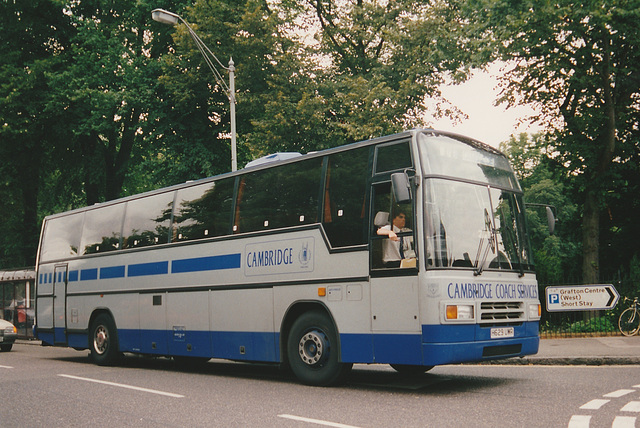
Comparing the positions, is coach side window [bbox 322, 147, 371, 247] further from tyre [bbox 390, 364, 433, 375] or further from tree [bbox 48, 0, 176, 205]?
tree [bbox 48, 0, 176, 205]

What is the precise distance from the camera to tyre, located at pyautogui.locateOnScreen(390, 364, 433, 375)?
11.3 meters

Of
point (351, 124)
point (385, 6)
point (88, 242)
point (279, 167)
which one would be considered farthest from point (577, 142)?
point (88, 242)

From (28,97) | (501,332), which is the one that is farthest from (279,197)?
(28,97)

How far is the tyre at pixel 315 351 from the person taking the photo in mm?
9969

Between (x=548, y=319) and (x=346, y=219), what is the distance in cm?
1138

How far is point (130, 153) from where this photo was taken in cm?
3331

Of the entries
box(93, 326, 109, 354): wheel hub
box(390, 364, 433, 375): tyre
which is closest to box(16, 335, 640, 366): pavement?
box(390, 364, 433, 375): tyre

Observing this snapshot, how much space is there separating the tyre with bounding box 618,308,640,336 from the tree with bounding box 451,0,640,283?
14.4 feet

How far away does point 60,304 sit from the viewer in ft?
55.1

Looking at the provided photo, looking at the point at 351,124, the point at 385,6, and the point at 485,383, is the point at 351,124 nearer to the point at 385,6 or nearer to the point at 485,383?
the point at 385,6

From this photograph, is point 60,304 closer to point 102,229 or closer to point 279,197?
point 102,229

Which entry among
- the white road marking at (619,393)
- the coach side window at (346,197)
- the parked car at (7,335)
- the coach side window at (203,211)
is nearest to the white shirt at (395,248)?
the coach side window at (346,197)

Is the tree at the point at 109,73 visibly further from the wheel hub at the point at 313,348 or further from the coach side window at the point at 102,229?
the wheel hub at the point at 313,348

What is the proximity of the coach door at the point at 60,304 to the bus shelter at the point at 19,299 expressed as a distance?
36.4 feet
